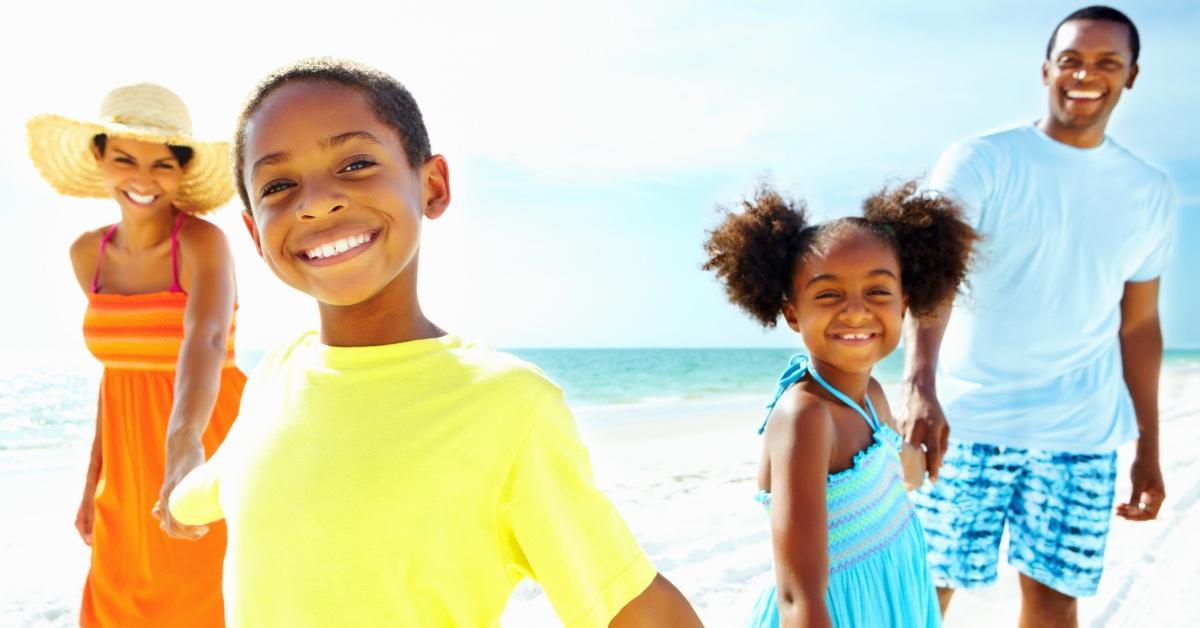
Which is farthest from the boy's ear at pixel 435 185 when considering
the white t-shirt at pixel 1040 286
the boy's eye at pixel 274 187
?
the white t-shirt at pixel 1040 286

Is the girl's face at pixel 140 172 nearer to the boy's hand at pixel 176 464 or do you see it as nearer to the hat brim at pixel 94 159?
the hat brim at pixel 94 159

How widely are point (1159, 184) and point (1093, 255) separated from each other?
1.48 ft

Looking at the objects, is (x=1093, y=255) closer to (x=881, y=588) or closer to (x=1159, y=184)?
(x=1159, y=184)

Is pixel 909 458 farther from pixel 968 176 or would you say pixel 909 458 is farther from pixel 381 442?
pixel 381 442

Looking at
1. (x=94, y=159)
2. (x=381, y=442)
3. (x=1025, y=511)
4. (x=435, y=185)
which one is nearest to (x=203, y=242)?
(x=94, y=159)

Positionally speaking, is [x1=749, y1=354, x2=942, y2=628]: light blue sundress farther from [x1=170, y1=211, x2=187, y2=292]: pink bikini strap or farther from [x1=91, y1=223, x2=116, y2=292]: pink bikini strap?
[x1=91, y1=223, x2=116, y2=292]: pink bikini strap

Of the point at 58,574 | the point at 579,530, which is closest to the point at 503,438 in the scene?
the point at 579,530

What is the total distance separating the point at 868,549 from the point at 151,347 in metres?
2.13

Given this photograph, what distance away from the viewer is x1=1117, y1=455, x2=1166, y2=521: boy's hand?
3486mm

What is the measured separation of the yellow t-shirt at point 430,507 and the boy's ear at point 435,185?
0.29 m

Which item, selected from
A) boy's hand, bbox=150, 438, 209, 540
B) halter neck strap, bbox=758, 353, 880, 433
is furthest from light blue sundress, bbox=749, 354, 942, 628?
boy's hand, bbox=150, 438, 209, 540

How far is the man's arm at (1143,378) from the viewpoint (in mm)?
3436

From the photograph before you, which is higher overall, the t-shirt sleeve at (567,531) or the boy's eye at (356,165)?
the boy's eye at (356,165)

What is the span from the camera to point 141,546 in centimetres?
267
